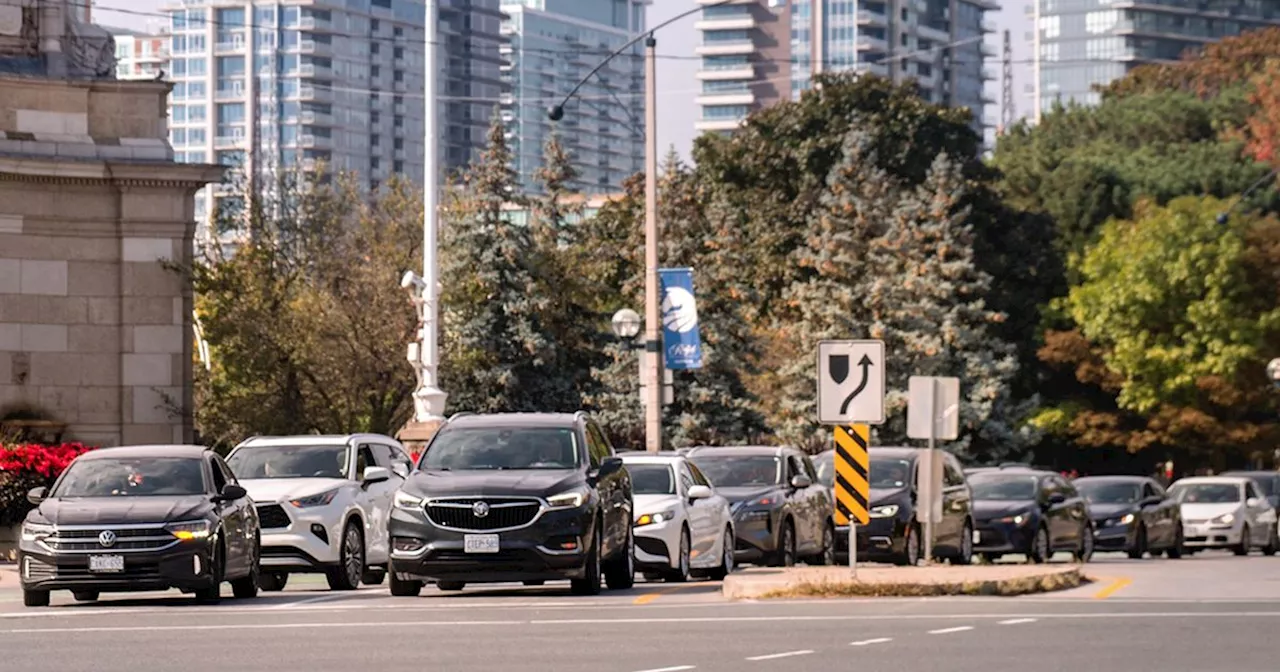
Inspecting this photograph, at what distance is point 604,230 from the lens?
7600 cm

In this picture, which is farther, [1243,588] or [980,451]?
[980,451]

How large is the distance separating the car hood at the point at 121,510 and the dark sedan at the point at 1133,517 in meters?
20.9

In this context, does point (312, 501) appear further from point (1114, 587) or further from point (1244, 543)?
point (1244, 543)

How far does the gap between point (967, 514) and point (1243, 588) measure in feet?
25.7

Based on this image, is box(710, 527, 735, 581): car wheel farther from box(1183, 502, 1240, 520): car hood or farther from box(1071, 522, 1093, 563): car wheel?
box(1183, 502, 1240, 520): car hood

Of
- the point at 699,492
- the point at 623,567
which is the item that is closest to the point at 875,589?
the point at 623,567

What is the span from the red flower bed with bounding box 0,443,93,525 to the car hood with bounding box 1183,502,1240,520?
887 inches

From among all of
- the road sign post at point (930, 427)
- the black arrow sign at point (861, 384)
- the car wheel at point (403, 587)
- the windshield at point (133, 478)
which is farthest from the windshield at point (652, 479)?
the windshield at point (133, 478)

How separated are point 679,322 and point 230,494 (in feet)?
59.8

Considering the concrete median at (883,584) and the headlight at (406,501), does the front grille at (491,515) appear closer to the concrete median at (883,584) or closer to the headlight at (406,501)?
the headlight at (406,501)

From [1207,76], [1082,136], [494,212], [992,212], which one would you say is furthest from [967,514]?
[1207,76]

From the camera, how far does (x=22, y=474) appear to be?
32.2m

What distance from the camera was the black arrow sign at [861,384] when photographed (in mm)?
25797

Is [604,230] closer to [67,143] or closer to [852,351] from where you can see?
[67,143]
